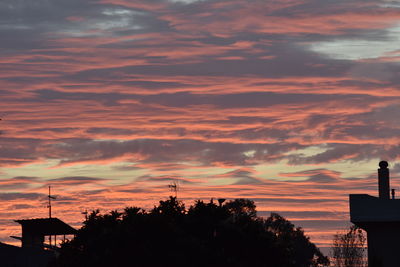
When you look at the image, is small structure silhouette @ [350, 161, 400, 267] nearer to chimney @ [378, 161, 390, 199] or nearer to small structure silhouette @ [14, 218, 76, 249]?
chimney @ [378, 161, 390, 199]

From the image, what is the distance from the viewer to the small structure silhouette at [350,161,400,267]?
6069 cm

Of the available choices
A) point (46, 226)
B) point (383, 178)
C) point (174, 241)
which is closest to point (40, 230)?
point (46, 226)

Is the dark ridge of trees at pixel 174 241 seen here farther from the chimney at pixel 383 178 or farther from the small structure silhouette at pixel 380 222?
the chimney at pixel 383 178

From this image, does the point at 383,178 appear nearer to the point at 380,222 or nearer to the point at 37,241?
the point at 380,222

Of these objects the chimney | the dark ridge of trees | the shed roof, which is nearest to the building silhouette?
the shed roof

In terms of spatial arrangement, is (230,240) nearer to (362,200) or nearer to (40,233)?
(362,200)

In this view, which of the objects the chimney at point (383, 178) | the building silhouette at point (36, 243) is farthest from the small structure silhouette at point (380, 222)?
the building silhouette at point (36, 243)

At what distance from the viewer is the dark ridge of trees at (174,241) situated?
59.0m

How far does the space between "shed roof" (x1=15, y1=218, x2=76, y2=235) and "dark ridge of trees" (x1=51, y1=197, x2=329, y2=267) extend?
31964mm

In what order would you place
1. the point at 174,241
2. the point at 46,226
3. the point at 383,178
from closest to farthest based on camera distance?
1. the point at 174,241
2. the point at 383,178
3. the point at 46,226

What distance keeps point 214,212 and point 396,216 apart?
41.9ft

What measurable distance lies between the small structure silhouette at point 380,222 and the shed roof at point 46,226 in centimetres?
4451

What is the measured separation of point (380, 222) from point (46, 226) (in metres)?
47.6

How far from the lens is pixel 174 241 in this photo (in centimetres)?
5953
